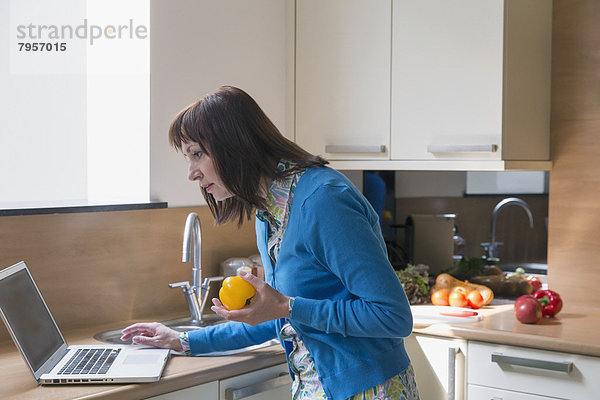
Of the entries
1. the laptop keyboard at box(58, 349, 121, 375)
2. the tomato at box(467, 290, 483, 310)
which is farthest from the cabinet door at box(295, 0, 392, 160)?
the laptop keyboard at box(58, 349, 121, 375)

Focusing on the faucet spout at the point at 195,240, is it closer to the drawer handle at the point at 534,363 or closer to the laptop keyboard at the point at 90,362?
the laptop keyboard at the point at 90,362

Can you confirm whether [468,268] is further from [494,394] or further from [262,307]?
[262,307]

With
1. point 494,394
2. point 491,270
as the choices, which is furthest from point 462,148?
point 494,394

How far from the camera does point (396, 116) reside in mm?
2594

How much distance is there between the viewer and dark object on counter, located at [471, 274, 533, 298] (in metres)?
2.73

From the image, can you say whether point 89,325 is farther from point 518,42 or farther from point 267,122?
point 518,42

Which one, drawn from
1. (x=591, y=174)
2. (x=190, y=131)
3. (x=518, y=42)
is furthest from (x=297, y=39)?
(x=190, y=131)

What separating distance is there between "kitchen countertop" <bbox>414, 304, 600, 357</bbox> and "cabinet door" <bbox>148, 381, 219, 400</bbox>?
2.44 ft

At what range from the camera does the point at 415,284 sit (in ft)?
8.82

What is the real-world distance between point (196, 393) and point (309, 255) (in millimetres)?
526

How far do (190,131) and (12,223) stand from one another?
0.82 meters

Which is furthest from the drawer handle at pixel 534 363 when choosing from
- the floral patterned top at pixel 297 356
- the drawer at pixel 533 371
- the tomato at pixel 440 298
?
the floral patterned top at pixel 297 356

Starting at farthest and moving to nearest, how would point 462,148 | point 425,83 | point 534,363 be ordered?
point 425,83 → point 462,148 → point 534,363

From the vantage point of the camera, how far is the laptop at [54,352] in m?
1.70
